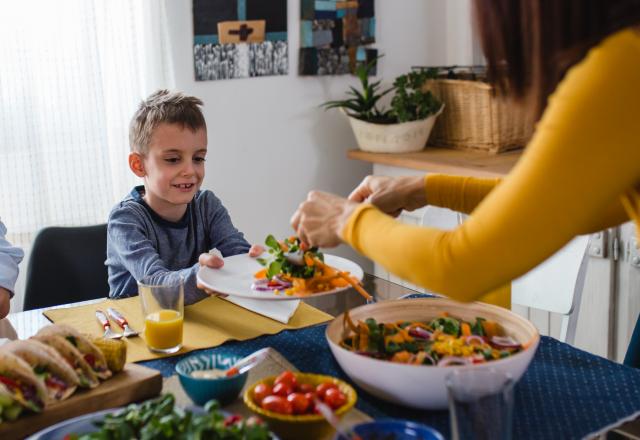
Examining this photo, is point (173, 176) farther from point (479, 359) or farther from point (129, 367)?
point (479, 359)

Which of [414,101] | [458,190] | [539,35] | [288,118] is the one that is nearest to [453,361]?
[458,190]

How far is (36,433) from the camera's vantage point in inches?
46.7

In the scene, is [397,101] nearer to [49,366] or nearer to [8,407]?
[49,366]

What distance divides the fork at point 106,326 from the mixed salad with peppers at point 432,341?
476mm

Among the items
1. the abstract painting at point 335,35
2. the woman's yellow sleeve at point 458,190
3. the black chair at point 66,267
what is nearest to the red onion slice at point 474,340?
the woman's yellow sleeve at point 458,190

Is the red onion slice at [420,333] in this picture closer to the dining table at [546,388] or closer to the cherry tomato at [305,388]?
the dining table at [546,388]

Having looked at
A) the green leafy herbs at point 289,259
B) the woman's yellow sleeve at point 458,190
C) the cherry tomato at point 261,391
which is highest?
the woman's yellow sleeve at point 458,190

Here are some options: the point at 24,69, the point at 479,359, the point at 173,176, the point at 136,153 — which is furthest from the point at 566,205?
the point at 24,69

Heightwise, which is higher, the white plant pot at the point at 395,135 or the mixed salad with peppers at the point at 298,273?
the white plant pot at the point at 395,135

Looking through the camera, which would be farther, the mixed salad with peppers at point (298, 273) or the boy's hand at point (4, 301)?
the boy's hand at point (4, 301)

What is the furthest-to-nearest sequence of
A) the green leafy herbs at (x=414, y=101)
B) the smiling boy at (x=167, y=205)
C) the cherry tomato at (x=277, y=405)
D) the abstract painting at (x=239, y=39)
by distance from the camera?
the green leafy herbs at (x=414, y=101) → the abstract painting at (x=239, y=39) → the smiling boy at (x=167, y=205) → the cherry tomato at (x=277, y=405)

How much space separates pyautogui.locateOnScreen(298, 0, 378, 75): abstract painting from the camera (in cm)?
321

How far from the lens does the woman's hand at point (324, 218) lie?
4.24 ft

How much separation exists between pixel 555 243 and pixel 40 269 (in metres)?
1.62
